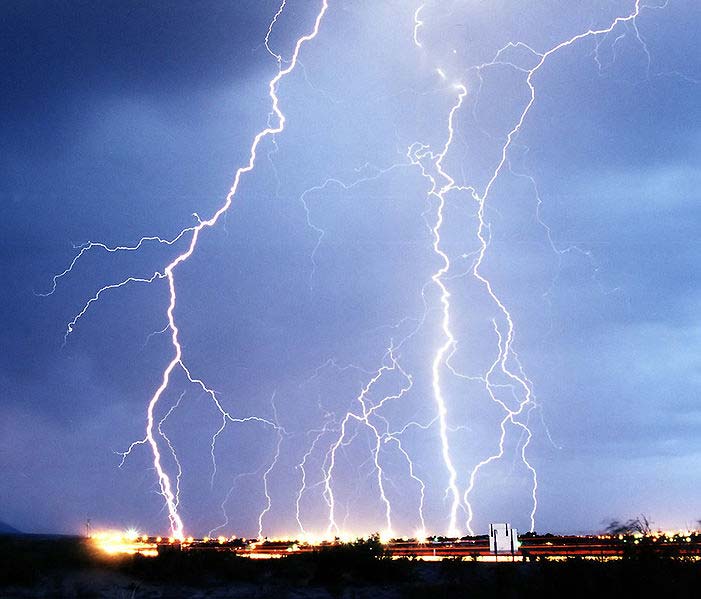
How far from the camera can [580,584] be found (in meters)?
13.5

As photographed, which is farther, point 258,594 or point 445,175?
point 445,175

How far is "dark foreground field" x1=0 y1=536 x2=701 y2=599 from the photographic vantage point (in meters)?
13.7

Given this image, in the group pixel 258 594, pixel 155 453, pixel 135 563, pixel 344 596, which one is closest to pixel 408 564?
pixel 344 596

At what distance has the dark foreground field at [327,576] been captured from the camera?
13.7m

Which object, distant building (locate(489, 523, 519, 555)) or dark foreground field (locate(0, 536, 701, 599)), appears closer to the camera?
dark foreground field (locate(0, 536, 701, 599))

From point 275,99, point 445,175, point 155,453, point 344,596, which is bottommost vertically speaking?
point 344,596

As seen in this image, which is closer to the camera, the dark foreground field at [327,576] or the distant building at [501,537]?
the dark foreground field at [327,576]

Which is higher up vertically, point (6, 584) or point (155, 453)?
point (155, 453)

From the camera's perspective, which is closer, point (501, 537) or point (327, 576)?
point (327, 576)

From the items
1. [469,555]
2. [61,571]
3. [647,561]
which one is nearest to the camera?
[647,561]

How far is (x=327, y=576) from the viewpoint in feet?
53.0

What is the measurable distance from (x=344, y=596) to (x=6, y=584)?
22.1ft

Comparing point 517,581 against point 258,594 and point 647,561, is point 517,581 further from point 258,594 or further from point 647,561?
point 258,594

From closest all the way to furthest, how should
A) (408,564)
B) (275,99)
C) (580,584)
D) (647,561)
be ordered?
(580,584)
(647,561)
(408,564)
(275,99)
